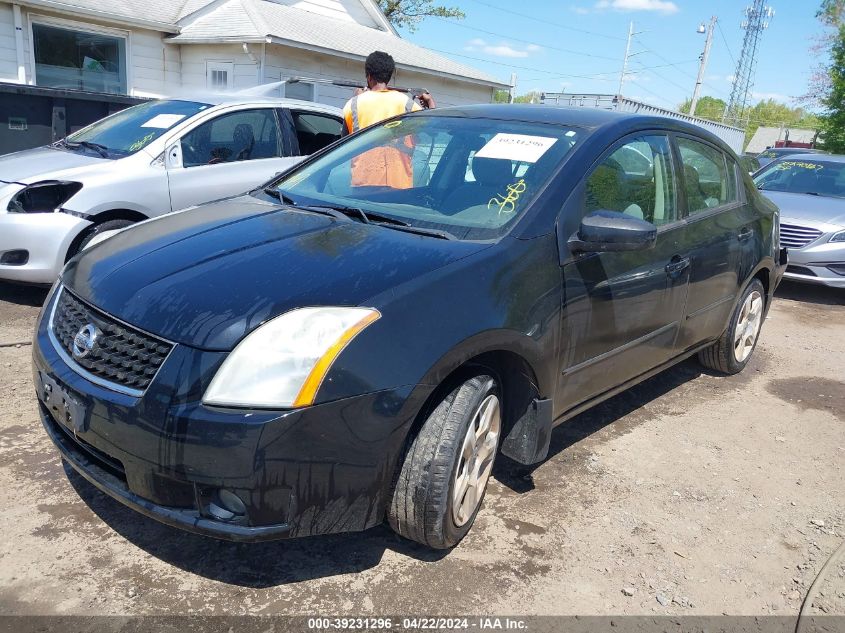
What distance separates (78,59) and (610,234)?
42.6 ft

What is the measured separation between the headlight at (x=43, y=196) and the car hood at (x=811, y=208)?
7.07 meters

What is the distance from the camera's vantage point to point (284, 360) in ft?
7.04

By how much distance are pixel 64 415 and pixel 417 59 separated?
15.8 meters

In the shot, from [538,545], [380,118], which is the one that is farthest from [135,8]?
[538,545]

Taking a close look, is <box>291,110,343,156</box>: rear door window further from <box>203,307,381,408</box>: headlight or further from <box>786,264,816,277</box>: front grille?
<box>786,264,816,277</box>: front grille

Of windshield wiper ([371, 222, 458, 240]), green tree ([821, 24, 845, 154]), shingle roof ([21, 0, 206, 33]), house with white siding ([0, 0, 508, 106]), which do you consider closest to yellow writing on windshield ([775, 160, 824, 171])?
house with white siding ([0, 0, 508, 106])

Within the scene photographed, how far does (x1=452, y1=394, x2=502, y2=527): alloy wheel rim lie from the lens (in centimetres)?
259

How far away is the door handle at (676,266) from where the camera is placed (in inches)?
141

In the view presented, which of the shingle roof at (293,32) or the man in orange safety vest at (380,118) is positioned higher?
the shingle roof at (293,32)

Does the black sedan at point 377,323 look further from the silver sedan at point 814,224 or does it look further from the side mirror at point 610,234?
the silver sedan at point 814,224

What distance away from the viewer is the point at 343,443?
7.13ft

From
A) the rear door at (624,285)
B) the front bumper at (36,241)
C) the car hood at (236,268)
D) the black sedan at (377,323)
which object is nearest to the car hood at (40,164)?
the front bumper at (36,241)

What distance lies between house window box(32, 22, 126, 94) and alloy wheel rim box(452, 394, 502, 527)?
41.1ft

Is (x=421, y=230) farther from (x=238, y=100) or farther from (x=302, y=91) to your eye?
(x=302, y=91)
